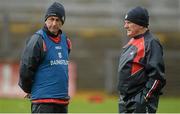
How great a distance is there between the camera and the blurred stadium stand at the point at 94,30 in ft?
74.3

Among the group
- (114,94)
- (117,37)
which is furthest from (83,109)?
(117,37)

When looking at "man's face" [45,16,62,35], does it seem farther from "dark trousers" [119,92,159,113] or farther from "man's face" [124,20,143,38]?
"dark trousers" [119,92,159,113]

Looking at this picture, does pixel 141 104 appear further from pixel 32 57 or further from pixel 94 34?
pixel 94 34

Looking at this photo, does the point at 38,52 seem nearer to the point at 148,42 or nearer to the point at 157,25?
the point at 148,42

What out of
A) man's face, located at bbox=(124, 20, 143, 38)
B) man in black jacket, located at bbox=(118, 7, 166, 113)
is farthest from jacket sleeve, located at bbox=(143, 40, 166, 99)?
man's face, located at bbox=(124, 20, 143, 38)

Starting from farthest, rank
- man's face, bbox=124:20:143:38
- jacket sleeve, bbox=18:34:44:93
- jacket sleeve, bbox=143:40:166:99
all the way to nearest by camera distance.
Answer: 1. man's face, bbox=124:20:143:38
2. jacket sleeve, bbox=18:34:44:93
3. jacket sleeve, bbox=143:40:166:99

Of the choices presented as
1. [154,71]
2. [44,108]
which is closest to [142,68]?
[154,71]

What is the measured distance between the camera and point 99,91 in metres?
23.4

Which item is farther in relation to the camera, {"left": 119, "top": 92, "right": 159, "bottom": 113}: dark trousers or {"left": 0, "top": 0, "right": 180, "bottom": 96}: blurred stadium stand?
{"left": 0, "top": 0, "right": 180, "bottom": 96}: blurred stadium stand

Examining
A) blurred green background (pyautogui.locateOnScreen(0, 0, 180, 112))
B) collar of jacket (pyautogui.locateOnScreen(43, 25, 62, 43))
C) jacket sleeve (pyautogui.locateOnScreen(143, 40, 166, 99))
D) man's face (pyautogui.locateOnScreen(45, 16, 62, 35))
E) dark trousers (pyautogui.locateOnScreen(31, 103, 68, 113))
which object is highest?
blurred green background (pyautogui.locateOnScreen(0, 0, 180, 112))

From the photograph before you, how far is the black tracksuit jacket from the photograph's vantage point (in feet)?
24.2

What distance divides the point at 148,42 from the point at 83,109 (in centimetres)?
825

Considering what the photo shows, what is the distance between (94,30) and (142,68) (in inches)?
704

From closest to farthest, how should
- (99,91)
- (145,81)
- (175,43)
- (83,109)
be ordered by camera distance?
(145,81) → (83,109) → (99,91) → (175,43)
